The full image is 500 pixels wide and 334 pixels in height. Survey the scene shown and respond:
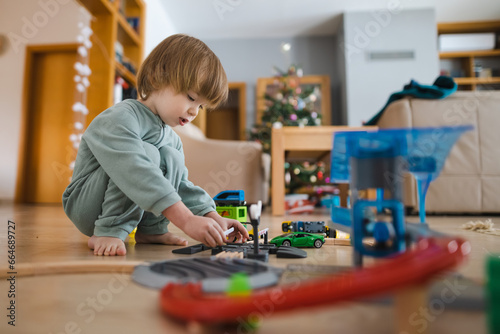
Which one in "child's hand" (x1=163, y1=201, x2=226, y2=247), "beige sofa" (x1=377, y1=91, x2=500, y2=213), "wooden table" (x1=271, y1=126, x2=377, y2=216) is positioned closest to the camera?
"child's hand" (x1=163, y1=201, x2=226, y2=247)

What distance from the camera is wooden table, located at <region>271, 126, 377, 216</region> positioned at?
2.06 m

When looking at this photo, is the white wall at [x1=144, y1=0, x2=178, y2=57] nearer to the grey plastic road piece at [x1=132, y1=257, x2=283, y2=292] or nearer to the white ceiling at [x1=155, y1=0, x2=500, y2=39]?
the white ceiling at [x1=155, y1=0, x2=500, y2=39]

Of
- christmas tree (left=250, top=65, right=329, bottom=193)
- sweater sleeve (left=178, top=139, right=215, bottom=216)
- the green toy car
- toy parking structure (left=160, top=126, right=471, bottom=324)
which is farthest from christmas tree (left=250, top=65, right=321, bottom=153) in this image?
toy parking structure (left=160, top=126, right=471, bottom=324)

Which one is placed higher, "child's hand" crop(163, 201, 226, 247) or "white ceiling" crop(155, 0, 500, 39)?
"white ceiling" crop(155, 0, 500, 39)

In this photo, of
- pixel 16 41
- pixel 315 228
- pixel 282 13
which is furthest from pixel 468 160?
pixel 16 41

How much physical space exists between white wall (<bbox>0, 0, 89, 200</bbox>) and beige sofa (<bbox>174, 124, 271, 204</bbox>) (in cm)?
207

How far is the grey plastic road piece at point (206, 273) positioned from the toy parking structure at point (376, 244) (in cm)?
2

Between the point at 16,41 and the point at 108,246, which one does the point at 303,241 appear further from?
the point at 16,41

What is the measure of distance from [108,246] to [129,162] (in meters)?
0.19

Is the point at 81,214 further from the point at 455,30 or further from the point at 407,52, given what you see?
the point at 455,30

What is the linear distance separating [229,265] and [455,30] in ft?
17.9

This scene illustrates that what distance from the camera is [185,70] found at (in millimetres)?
830

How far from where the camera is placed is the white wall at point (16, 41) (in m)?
3.38

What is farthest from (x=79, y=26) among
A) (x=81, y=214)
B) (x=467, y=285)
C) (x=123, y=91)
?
(x=467, y=285)
